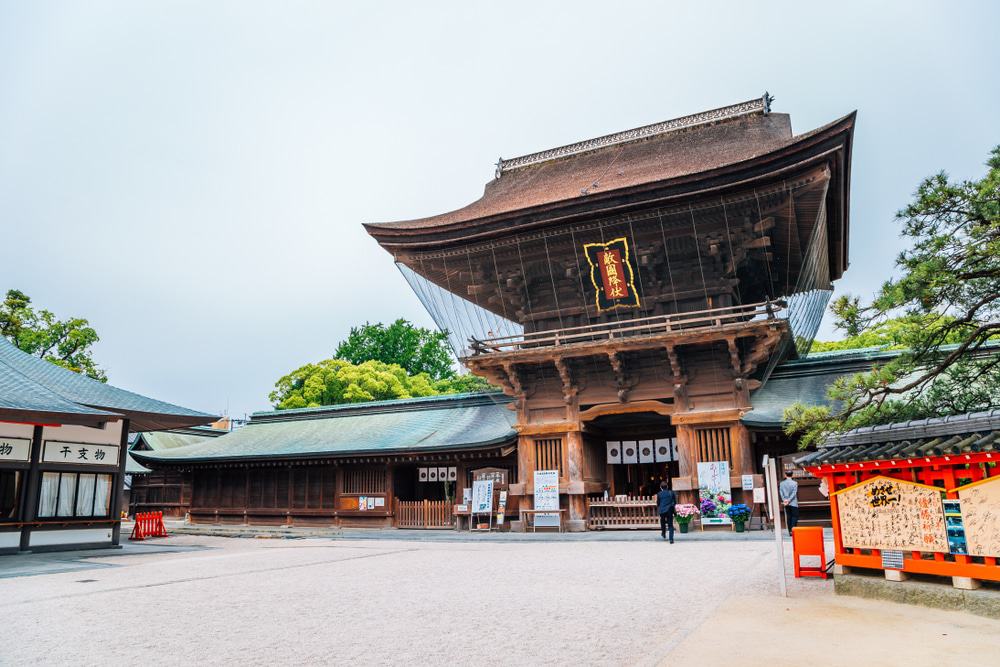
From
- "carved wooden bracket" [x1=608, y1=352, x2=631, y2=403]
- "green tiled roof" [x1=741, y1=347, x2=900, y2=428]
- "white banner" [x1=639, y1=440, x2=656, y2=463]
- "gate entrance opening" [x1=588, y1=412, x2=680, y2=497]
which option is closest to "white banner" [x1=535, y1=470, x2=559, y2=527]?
"gate entrance opening" [x1=588, y1=412, x2=680, y2=497]

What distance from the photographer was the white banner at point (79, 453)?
1518 centimetres

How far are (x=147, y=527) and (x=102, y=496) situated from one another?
4.35 meters

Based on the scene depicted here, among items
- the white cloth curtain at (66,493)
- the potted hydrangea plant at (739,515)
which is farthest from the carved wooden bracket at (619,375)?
the white cloth curtain at (66,493)

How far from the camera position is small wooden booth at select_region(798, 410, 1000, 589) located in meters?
6.55

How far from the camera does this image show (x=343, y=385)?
46.0 m

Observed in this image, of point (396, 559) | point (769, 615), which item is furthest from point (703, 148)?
point (769, 615)

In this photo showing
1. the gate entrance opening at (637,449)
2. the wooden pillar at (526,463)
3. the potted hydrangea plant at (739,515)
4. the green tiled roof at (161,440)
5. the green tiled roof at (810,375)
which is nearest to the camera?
the potted hydrangea plant at (739,515)

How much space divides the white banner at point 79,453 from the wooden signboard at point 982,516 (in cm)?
1724

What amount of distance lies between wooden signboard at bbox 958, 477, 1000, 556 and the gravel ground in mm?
729

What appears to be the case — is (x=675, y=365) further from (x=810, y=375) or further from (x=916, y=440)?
(x=916, y=440)

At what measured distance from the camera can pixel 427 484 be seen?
1042 inches

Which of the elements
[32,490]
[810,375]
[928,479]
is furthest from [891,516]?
[32,490]

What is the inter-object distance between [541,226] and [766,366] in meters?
8.22

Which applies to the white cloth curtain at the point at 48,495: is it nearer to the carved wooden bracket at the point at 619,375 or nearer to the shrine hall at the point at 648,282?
the shrine hall at the point at 648,282
